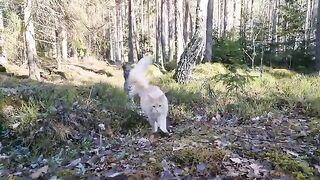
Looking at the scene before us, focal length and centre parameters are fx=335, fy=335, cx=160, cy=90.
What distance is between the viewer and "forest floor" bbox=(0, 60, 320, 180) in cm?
328

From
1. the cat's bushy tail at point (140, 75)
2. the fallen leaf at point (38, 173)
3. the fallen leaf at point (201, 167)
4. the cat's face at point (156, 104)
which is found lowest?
the fallen leaf at point (38, 173)

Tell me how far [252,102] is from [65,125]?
12.4 feet

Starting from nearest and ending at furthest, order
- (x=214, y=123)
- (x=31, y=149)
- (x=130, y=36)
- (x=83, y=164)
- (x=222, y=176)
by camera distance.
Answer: (x=222, y=176) < (x=83, y=164) < (x=31, y=149) < (x=214, y=123) < (x=130, y=36)

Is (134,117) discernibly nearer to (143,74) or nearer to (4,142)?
(143,74)

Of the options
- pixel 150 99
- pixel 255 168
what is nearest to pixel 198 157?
pixel 255 168

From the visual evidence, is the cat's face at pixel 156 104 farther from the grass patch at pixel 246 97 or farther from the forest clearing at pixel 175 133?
the grass patch at pixel 246 97

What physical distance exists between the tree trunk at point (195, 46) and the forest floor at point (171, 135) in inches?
74.7

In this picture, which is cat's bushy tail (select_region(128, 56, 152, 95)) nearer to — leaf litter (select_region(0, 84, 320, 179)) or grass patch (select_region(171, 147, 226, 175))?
leaf litter (select_region(0, 84, 320, 179))

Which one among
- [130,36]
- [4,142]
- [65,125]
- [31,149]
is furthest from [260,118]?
[130,36]

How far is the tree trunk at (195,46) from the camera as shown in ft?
32.8

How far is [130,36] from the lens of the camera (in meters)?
21.0

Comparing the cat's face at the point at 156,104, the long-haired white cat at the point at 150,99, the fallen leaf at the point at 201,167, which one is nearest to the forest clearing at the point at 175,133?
the fallen leaf at the point at 201,167

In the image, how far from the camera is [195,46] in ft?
33.3

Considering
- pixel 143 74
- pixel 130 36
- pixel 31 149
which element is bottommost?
pixel 31 149
